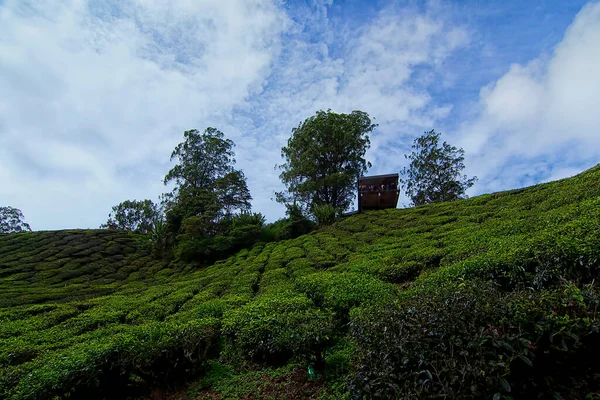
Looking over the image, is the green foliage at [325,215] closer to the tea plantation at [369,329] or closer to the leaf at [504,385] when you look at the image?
the tea plantation at [369,329]

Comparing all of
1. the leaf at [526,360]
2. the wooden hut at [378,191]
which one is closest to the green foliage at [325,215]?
the wooden hut at [378,191]

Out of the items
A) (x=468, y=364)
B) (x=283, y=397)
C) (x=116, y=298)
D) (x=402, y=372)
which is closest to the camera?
(x=468, y=364)

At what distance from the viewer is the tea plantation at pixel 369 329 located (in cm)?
225

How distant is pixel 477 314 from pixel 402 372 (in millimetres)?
809

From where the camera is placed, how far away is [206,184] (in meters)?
21.0

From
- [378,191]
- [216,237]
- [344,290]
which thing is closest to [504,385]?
[344,290]

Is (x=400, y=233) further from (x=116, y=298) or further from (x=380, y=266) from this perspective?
(x=116, y=298)

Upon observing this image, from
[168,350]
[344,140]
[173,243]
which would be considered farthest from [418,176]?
[168,350]

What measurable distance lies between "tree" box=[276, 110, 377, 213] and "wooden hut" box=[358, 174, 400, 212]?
2231 mm

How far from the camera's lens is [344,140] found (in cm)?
2150

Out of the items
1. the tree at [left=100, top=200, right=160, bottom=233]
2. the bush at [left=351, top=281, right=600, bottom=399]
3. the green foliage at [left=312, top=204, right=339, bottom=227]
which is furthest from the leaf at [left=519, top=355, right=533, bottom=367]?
the tree at [left=100, top=200, right=160, bottom=233]

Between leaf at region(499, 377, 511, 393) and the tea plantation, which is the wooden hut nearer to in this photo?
the tea plantation

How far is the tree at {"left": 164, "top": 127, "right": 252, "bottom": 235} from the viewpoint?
60.1 feet

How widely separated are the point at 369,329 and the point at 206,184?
19577 millimetres
